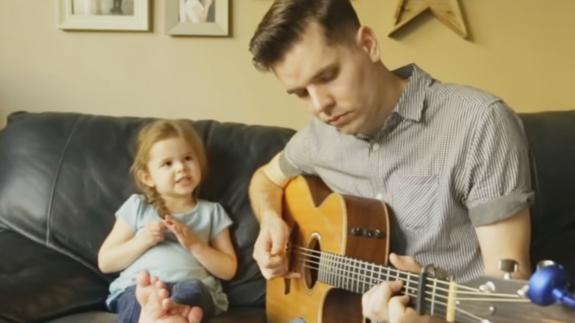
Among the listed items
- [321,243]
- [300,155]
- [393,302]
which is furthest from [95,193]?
[393,302]

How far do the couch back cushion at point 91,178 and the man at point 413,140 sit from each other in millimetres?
559

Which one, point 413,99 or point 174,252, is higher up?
point 413,99

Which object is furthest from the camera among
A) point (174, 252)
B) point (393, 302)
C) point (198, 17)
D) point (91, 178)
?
point (198, 17)

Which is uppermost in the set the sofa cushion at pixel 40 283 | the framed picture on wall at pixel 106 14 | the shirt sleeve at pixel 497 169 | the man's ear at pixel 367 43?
the framed picture on wall at pixel 106 14

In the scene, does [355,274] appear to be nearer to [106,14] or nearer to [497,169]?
[497,169]

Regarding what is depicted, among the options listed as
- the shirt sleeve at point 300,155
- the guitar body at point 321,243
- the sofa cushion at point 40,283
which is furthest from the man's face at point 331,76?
the sofa cushion at point 40,283

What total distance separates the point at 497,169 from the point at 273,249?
62 centimetres

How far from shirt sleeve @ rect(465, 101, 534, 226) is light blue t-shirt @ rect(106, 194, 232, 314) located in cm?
82

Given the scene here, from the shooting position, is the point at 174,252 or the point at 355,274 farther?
the point at 174,252

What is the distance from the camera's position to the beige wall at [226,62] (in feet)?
7.41

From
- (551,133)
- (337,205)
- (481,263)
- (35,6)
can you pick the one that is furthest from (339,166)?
(35,6)

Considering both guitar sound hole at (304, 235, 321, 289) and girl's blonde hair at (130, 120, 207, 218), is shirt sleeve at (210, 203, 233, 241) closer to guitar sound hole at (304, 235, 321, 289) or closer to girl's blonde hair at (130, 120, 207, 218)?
girl's blonde hair at (130, 120, 207, 218)

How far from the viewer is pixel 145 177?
197cm

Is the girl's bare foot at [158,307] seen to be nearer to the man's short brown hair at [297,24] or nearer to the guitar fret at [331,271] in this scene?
the guitar fret at [331,271]
